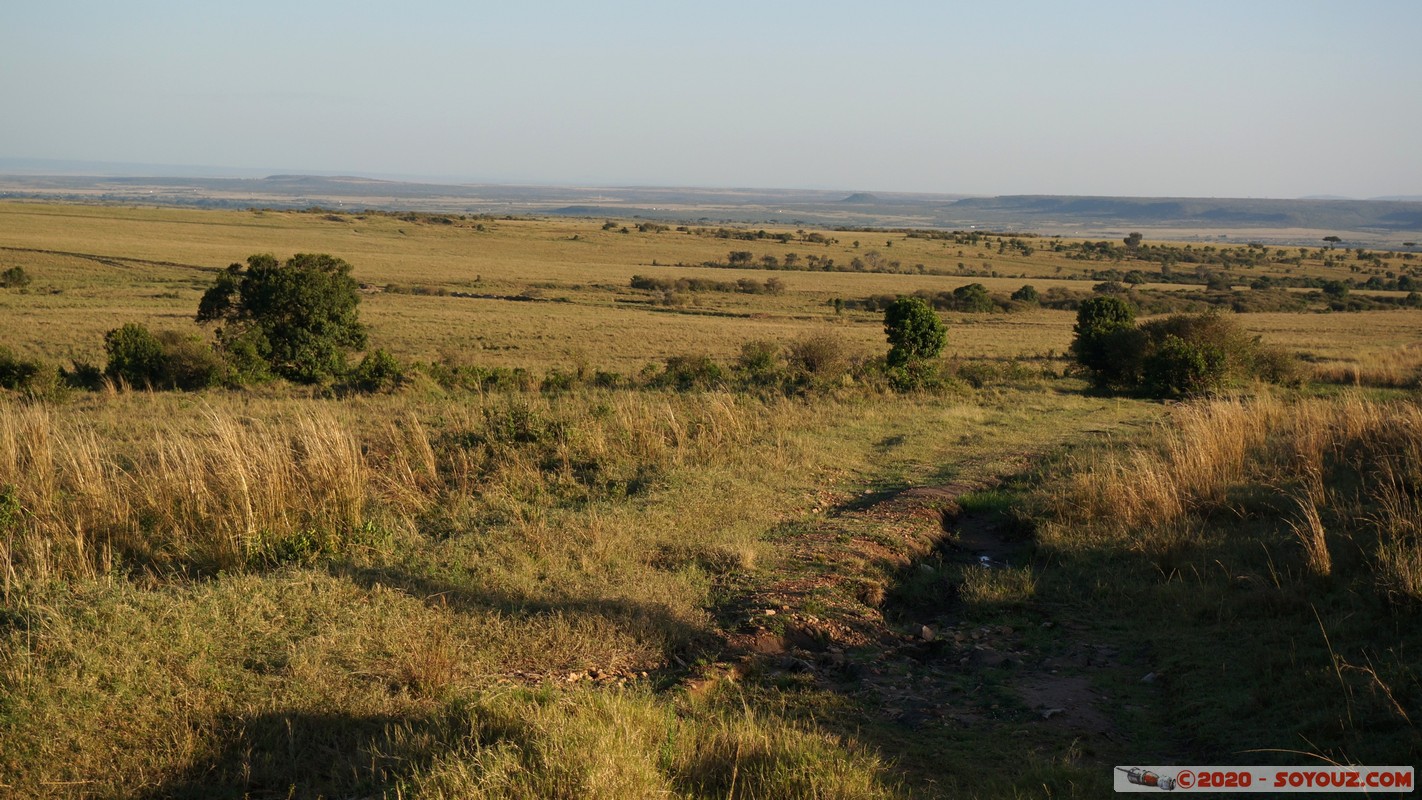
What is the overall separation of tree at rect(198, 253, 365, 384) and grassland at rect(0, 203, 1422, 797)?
10779 mm

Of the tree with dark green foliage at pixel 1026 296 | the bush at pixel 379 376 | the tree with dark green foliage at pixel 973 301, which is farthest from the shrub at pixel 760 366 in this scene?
the tree with dark green foliage at pixel 1026 296

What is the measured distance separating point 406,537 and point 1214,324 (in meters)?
23.1

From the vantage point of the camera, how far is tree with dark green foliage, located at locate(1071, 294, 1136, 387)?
2564 centimetres

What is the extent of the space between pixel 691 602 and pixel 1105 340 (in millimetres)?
22220

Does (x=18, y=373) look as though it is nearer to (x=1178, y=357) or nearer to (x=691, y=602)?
(x=691, y=602)

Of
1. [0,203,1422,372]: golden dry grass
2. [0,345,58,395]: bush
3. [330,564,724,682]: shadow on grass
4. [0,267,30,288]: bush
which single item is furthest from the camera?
[0,267,30,288]: bush

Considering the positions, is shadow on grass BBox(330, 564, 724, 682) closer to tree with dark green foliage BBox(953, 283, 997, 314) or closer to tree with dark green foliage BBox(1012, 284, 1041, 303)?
tree with dark green foliage BBox(953, 283, 997, 314)

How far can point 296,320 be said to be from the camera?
27031 millimetres

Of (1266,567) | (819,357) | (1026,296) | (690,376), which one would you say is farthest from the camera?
(1026,296)

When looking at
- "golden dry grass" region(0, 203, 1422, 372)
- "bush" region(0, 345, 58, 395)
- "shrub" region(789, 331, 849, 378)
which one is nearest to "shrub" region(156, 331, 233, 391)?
"bush" region(0, 345, 58, 395)

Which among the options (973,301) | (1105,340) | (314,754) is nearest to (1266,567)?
(314,754)

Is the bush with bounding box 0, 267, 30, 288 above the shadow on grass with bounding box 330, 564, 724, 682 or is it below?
below

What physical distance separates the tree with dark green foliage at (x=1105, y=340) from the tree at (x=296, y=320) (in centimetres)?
1968

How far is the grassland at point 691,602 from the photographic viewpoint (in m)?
4.66
